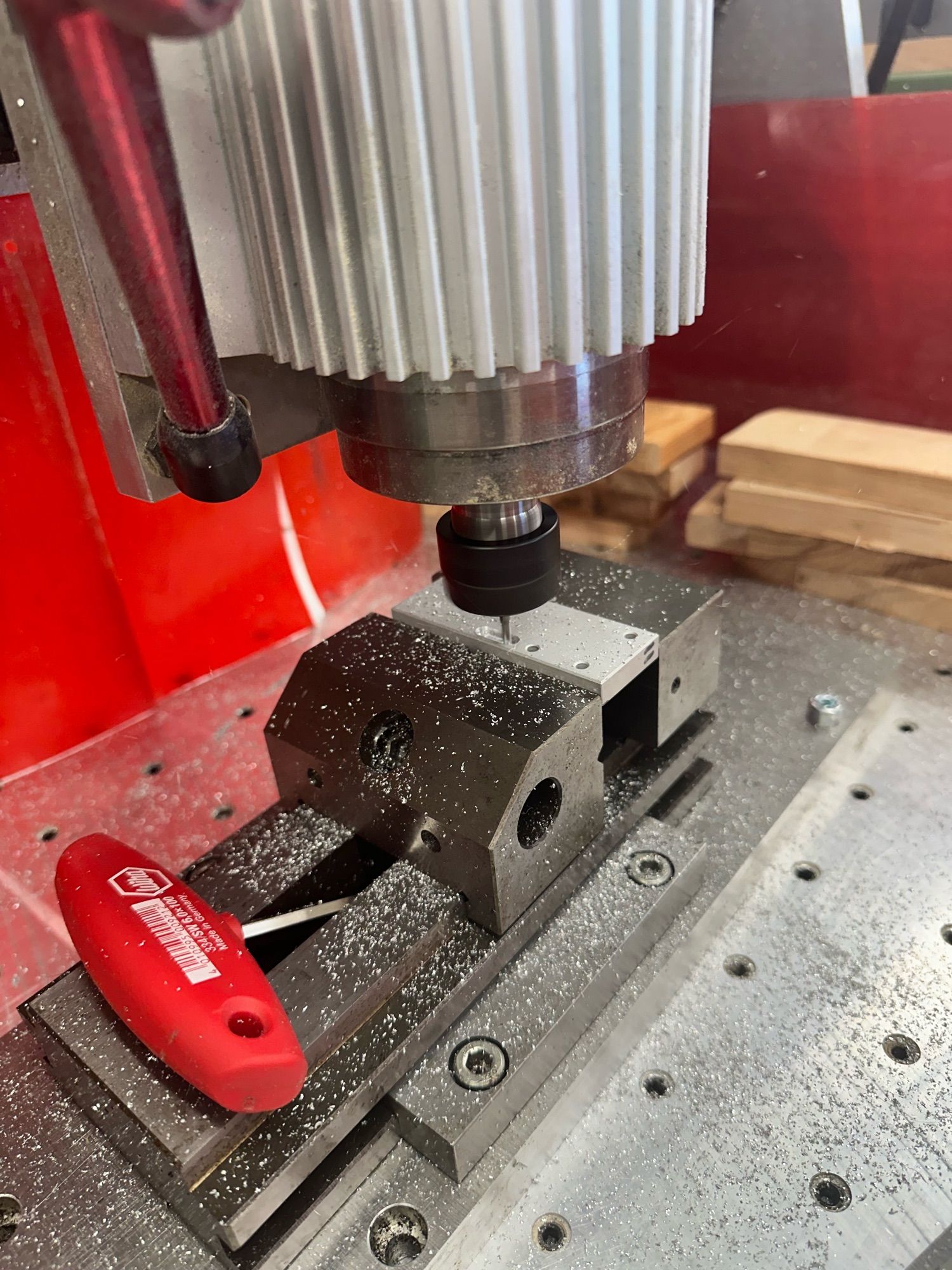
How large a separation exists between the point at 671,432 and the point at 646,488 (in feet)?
0.29

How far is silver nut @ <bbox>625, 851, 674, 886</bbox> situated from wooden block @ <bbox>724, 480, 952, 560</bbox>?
0.58 metres

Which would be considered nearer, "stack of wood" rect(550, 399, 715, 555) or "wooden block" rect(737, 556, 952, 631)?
"wooden block" rect(737, 556, 952, 631)

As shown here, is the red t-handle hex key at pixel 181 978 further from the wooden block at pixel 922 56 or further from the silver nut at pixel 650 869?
the wooden block at pixel 922 56

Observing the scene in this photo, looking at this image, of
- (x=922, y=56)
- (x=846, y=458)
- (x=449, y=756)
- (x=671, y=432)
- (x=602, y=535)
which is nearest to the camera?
(x=449, y=756)

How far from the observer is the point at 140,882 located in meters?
0.58

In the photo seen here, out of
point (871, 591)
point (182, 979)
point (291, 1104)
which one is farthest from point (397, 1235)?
point (871, 591)

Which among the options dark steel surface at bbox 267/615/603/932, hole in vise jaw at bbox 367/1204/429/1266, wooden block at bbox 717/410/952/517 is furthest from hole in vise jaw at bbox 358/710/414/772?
wooden block at bbox 717/410/952/517

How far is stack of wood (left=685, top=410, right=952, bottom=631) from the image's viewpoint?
106 centimetres

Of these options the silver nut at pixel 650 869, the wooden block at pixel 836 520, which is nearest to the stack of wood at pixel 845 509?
the wooden block at pixel 836 520

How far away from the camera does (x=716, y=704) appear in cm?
97

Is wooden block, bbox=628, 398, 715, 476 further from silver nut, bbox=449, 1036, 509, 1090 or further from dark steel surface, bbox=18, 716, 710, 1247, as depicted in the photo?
silver nut, bbox=449, 1036, 509, 1090

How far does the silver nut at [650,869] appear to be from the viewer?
2.27ft

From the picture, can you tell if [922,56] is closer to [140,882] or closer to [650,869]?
[650,869]

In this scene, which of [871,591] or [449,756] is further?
[871,591]
